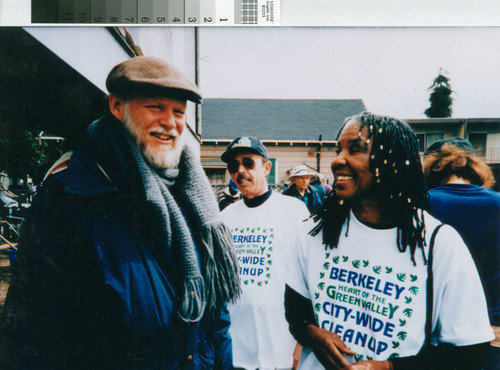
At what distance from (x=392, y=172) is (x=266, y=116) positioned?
0.92m

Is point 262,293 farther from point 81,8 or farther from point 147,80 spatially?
point 81,8

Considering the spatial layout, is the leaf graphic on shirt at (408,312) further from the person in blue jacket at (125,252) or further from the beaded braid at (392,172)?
the person in blue jacket at (125,252)

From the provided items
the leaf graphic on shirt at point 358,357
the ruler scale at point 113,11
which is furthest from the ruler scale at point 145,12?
the leaf graphic on shirt at point 358,357

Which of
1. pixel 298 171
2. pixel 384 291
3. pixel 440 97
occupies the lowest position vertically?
pixel 384 291

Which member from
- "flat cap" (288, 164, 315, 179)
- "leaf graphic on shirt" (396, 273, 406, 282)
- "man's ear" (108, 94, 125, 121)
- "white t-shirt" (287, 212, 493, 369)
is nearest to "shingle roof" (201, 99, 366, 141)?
"flat cap" (288, 164, 315, 179)

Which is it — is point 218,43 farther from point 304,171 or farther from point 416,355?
point 416,355

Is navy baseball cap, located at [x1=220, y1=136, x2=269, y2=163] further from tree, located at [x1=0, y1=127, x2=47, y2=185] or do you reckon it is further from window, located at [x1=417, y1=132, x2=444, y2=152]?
tree, located at [x1=0, y1=127, x2=47, y2=185]

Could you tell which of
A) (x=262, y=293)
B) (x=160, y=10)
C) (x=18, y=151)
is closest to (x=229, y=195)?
(x=262, y=293)

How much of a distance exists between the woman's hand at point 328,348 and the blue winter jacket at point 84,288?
0.48 metres

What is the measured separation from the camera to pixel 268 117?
6.02 ft

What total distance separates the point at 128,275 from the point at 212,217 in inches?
15.4

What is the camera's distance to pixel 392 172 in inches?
42.1

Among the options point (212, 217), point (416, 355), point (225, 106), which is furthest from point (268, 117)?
point (416, 355)

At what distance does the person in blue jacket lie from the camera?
3.21 feet
